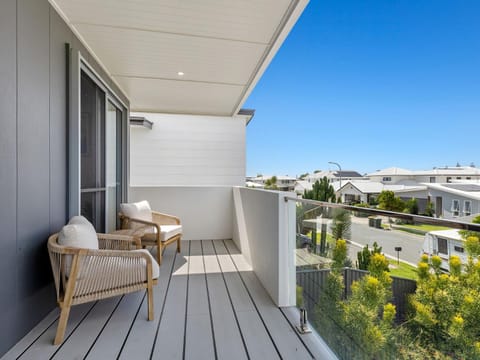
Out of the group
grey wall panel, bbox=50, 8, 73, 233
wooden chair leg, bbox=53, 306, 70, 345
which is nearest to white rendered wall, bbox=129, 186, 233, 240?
grey wall panel, bbox=50, 8, 73, 233

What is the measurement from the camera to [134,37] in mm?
2506

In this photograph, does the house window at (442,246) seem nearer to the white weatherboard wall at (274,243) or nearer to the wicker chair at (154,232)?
the white weatherboard wall at (274,243)

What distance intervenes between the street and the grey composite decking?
0.82m

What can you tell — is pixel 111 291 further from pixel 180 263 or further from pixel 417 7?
pixel 417 7

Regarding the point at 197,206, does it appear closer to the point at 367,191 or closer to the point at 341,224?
the point at 341,224

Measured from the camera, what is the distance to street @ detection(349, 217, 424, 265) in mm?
1049

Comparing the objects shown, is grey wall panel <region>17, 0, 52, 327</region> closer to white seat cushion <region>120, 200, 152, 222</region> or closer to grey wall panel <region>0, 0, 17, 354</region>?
grey wall panel <region>0, 0, 17, 354</region>

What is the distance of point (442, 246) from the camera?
37.3 inches

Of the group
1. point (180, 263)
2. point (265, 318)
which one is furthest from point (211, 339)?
point (180, 263)

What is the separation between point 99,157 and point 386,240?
3.04 metres

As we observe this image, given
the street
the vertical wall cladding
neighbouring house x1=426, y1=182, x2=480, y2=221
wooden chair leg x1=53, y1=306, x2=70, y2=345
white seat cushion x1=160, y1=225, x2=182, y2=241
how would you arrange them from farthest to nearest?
white seat cushion x1=160, y1=225, x2=182, y2=241 → neighbouring house x1=426, y1=182, x2=480, y2=221 → wooden chair leg x1=53, y1=306, x2=70, y2=345 → the vertical wall cladding → the street

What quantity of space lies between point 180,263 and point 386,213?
278 centimetres

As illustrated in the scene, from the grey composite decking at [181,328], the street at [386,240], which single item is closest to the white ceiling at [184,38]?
the street at [386,240]

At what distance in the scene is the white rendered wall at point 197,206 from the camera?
183 inches
